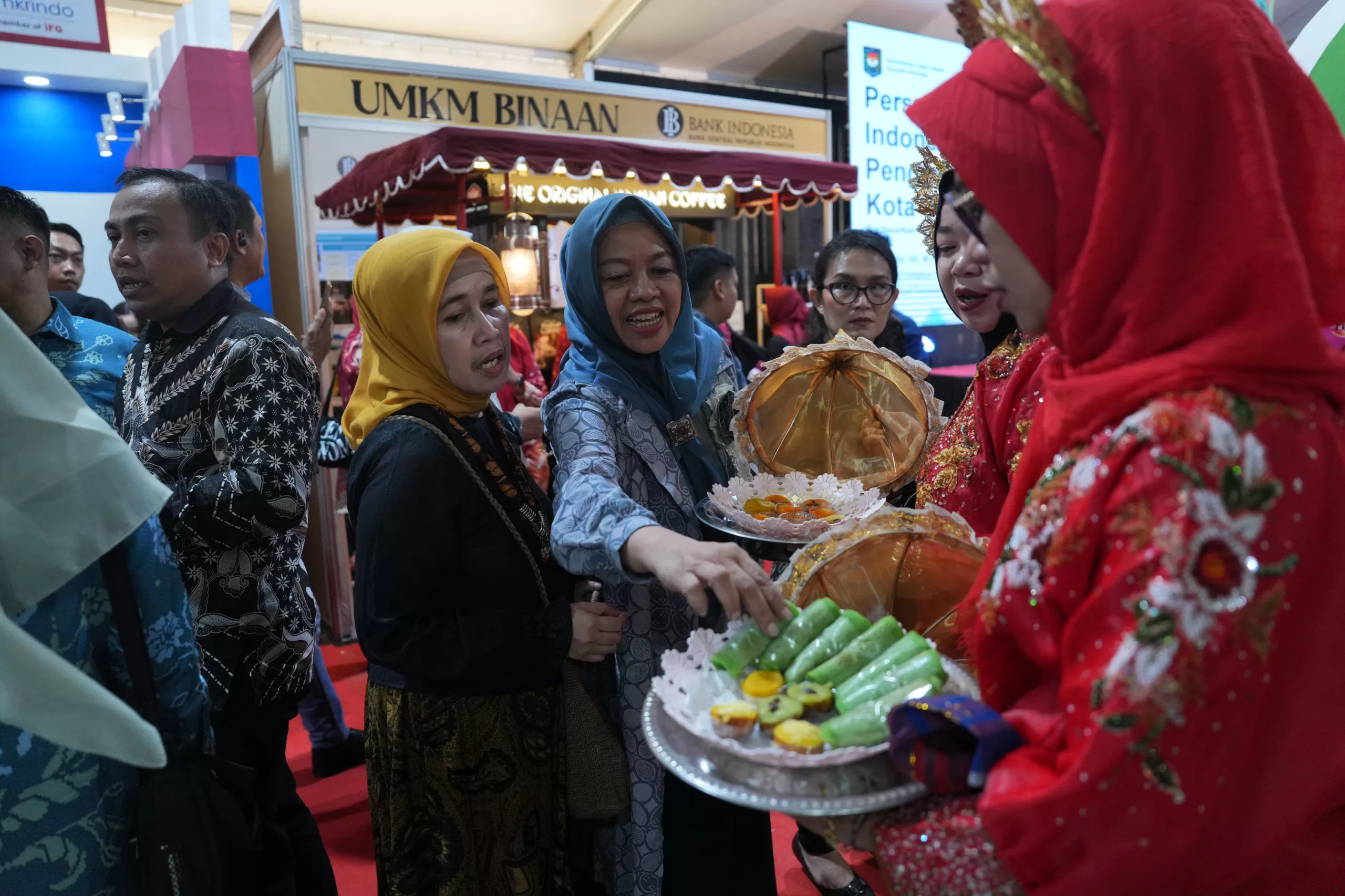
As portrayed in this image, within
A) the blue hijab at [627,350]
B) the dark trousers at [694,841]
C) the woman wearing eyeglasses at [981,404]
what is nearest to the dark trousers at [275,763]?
the dark trousers at [694,841]

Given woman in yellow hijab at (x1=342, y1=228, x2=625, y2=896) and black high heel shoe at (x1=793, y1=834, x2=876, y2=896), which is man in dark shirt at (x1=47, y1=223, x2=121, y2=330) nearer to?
woman in yellow hijab at (x1=342, y1=228, x2=625, y2=896)

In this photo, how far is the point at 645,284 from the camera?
1764 millimetres

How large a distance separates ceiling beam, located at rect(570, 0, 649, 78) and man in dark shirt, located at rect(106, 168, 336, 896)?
7.62m

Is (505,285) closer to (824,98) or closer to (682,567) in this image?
(682,567)

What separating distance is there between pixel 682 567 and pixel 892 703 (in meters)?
0.34

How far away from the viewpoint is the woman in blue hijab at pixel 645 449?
1.69 meters

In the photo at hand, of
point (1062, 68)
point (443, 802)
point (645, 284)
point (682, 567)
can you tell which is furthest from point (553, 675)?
point (1062, 68)

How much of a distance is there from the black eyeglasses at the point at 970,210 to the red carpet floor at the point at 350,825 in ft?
6.22

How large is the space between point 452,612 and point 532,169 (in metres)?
3.94

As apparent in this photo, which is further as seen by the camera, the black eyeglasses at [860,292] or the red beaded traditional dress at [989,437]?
the black eyeglasses at [860,292]

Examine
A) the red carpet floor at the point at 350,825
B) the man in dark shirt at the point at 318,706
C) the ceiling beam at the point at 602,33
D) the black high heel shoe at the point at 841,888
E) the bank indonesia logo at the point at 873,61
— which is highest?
the ceiling beam at the point at 602,33

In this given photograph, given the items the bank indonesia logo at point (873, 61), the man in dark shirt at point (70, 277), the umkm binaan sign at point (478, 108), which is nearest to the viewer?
the man in dark shirt at point (70, 277)

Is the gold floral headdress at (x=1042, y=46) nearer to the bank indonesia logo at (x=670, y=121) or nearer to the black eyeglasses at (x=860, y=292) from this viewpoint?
the black eyeglasses at (x=860, y=292)

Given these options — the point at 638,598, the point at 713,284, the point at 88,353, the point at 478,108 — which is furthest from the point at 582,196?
the point at 638,598
